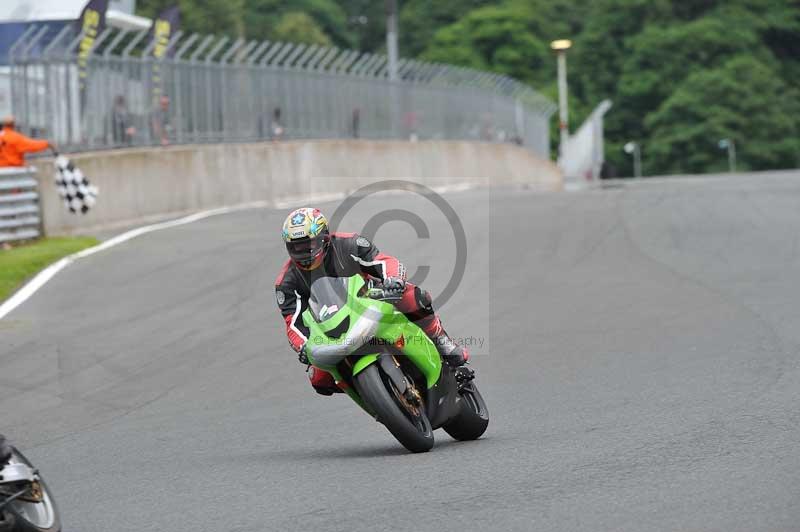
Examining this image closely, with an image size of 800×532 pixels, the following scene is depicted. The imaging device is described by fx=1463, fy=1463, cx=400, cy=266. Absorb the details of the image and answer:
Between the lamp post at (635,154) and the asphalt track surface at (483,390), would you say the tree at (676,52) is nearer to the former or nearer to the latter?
the lamp post at (635,154)

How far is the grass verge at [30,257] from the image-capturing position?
1619cm

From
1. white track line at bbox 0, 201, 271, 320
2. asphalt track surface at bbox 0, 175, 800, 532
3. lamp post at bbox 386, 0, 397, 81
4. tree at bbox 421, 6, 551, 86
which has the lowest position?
asphalt track surface at bbox 0, 175, 800, 532

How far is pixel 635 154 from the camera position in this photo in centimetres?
8638

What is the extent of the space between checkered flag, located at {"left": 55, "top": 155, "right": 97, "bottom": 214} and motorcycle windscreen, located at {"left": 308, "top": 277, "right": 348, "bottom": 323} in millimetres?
13300

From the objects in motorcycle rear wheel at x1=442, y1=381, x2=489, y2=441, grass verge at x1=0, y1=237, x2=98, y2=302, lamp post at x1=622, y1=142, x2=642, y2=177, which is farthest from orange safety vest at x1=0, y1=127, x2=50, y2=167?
lamp post at x1=622, y1=142, x2=642, y2=177

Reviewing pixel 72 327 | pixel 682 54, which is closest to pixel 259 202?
pixel 72 327

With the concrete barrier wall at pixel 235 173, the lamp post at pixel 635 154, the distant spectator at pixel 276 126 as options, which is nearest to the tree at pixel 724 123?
the lamp post at pixel 635 154

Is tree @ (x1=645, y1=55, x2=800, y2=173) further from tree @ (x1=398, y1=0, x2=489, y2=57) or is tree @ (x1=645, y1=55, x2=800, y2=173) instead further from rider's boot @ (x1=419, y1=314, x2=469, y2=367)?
rider's boot @ (x1=419, y1=314, x2=469, y2=367)

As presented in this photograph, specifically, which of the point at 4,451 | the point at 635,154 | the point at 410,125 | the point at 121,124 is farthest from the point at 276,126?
the point at 635,154

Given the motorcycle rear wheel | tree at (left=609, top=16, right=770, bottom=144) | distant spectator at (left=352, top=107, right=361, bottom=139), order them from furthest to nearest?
tree at (left=609, top=16, right=770, bottom=144) → distant spectator at (left=352, top=107, right=361, bottom=139) → the motorcycle rear wheel

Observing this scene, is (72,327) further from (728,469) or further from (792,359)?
(728,469)

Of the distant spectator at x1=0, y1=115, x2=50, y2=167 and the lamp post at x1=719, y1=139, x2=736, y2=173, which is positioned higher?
the distant spectator at x1=0, y1=115, x2=50, y2=167

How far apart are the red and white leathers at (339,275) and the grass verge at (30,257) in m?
8.00

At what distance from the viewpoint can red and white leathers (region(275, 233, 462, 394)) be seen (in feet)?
25.8
